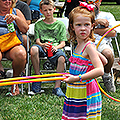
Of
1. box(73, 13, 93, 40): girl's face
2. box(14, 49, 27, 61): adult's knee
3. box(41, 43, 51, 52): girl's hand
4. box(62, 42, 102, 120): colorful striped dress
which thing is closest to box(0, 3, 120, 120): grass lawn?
box(14, 49, 27, 61): adult's knee

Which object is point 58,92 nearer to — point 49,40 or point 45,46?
point 45,46

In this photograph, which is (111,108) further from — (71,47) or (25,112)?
(71,47)

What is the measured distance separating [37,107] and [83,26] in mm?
2047

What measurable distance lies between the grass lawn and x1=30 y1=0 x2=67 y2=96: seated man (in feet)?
0.87

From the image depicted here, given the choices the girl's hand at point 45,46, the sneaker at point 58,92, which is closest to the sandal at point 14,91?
the sneaker at point 58,92

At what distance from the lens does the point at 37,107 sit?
395 cm

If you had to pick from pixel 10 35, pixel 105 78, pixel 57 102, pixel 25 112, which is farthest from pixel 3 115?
pixel 105 78

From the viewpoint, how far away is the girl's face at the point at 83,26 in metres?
2.28

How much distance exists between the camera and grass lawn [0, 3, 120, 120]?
3.63 m

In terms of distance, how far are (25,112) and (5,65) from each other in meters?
2.81

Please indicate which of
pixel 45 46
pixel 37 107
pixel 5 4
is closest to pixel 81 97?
pixel 37 107

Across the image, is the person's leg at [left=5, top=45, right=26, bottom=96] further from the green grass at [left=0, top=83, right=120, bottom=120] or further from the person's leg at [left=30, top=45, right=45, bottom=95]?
the green grass at [left=0, top=83, right=120, bottom=120]

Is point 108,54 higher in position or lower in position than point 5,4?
lower

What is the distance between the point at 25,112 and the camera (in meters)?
3.76
